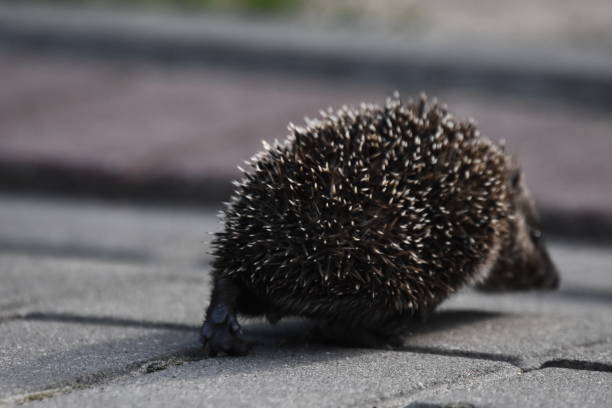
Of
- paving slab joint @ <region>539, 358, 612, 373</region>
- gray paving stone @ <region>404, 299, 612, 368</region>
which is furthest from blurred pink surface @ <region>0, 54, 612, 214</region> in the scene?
paving slab joint @ <region>539, 358, 612, 373</region>

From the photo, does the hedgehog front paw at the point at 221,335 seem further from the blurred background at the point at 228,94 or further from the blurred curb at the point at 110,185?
the blurred curb at the point at 110,185

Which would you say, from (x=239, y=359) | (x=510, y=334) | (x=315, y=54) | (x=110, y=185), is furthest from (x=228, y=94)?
(x=239, y=359)

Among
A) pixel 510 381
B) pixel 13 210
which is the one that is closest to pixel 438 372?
pixel 510 381

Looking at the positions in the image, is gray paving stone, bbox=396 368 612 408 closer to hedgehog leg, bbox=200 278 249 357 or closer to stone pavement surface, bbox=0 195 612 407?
stone pavement surface, bbox=0 195 612 407

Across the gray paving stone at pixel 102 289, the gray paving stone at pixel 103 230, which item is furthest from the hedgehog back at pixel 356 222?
the gray paving stone at pixel 103 230

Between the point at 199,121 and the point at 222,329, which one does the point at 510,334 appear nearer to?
the point at 222,329

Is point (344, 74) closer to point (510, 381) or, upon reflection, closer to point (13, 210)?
point (13, 210)
